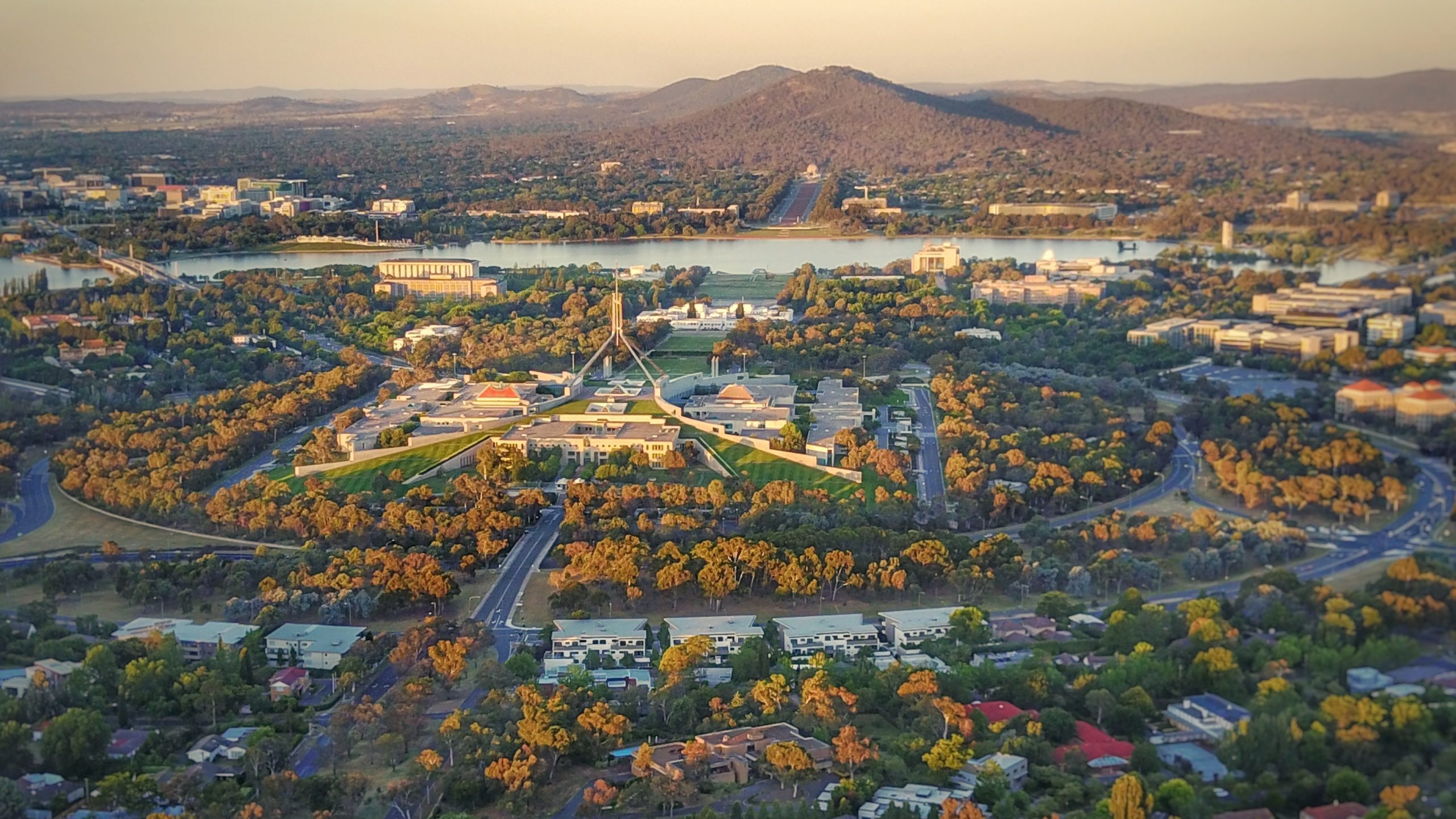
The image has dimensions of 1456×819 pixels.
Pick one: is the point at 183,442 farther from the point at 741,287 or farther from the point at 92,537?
the point at 741,287

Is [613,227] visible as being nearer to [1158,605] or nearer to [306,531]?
[306,531]

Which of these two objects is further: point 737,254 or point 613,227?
point 613,227

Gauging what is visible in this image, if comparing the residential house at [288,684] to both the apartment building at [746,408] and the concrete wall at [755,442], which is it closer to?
the concrete wall at [755,442]

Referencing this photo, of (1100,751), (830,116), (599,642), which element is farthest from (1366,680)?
(830,116)

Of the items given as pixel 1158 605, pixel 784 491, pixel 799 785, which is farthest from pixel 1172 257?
pixel 799 785

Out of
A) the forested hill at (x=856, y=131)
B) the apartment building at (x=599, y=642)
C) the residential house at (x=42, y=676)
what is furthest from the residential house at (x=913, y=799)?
the forested hill at (x=856, y=131)

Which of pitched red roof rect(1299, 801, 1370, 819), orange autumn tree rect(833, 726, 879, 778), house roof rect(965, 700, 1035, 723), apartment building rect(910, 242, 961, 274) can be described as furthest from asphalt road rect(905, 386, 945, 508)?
apartment building rect(910, 242, 961, 274)
